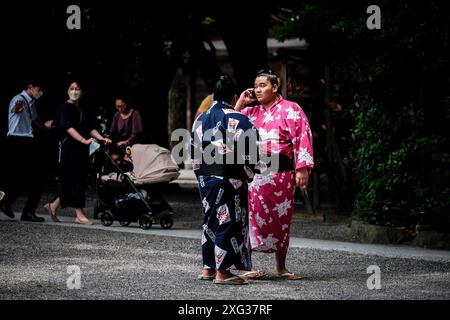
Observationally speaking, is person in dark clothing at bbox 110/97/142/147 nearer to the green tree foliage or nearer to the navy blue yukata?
the green tree foliage

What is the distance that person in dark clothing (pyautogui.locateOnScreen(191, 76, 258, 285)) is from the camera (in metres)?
8.53

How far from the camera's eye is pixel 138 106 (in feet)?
72.9

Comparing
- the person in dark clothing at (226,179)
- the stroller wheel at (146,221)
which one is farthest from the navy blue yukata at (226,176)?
the stroller wheel at (146,221)

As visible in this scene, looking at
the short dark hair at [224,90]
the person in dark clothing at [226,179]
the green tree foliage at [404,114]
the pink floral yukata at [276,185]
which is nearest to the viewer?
the person in dark clothing at [226,179]

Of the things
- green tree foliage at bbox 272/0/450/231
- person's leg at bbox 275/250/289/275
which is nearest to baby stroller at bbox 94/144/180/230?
green tree foliage at bbox 272/0/450/231

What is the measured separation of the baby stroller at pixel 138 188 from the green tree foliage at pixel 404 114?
9.14 ft

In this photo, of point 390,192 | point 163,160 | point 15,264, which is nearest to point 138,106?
point 163,160

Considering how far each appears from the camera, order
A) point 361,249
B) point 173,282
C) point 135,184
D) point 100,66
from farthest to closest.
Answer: point 100,66 → point 135,184 → point 361,249 → point 173,282

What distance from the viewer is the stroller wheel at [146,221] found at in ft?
43.9

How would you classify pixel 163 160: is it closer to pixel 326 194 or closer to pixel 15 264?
pixel 15 264

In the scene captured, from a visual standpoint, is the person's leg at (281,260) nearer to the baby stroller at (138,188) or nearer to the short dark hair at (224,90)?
the short dark hair at (224,90)

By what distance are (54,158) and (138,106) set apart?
2.21 metres

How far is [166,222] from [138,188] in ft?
2.09

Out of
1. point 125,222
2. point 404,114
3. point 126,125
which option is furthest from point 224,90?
point 126,125
